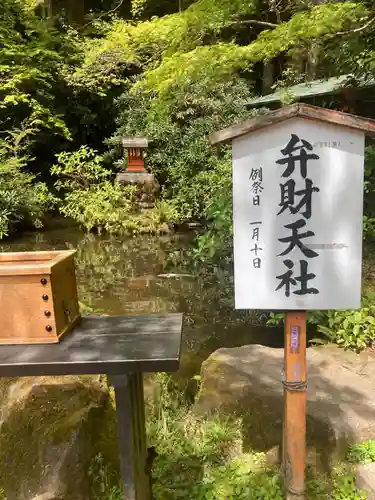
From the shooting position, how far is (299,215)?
7.92 ft

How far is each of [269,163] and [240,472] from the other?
215 centimetres

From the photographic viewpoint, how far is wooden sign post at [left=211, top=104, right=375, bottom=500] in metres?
2.34

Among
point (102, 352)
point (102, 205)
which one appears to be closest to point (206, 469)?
point (102, 352)

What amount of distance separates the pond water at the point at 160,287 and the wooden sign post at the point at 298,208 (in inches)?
114

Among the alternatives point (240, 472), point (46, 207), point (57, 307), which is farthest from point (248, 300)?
point (46, 207)

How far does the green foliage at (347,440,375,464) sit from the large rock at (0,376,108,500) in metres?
1.74

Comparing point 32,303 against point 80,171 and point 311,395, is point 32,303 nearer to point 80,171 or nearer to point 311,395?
point 311,395

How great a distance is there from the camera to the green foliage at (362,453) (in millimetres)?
3082

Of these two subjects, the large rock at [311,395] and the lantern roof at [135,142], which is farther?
the lantern roof at [135,142]

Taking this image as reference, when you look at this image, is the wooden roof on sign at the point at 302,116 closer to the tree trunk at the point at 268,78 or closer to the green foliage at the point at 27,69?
the green foliage at the point at 27,69

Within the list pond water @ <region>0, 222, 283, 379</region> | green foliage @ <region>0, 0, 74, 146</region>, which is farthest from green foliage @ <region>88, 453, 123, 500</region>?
green foliage @ <region>0, 0, 74, 146</region>

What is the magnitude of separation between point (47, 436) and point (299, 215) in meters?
2.01

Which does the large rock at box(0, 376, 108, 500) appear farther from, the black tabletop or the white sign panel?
the white sign panel

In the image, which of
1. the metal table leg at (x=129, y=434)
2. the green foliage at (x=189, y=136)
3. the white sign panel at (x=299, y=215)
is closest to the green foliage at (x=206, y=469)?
the metal table leg at (x=129, y=434)
